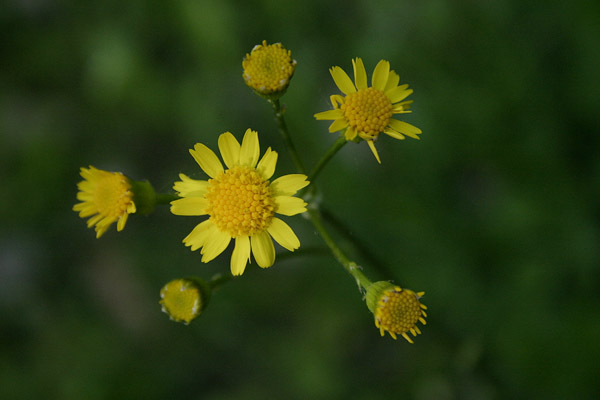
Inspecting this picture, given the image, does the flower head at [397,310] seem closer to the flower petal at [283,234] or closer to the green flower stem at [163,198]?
the flower petal at [283,234]

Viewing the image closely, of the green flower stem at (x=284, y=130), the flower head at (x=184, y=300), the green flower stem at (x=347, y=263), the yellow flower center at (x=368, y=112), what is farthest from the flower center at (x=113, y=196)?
the yellow flower center at (x=368, y=112)

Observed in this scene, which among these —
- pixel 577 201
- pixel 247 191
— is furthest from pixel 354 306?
pixel 247 191

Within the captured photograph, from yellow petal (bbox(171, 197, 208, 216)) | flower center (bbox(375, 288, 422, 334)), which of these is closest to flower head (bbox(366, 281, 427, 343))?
flower center (bbox(375, 288, 422, 334))

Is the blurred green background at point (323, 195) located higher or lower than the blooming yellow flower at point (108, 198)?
lower

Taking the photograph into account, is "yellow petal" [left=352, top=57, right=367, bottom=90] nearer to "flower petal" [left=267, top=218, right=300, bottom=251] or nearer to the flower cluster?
the flower cluster

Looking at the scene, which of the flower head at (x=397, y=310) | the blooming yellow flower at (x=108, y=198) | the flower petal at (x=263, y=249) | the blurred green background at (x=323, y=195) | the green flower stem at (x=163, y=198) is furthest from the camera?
the blurred green background at (x=323, y=195)

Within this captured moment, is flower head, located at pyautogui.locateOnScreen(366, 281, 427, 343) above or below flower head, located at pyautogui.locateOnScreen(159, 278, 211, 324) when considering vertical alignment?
above
